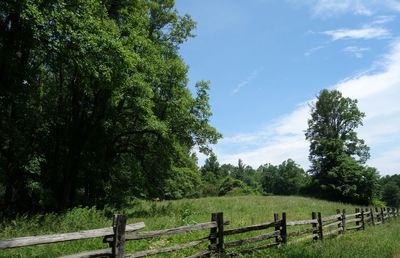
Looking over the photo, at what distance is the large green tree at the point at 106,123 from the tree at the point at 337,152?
39.8 m

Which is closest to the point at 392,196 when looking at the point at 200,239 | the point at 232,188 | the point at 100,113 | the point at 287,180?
the point at 287,180

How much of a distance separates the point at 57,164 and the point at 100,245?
1433 cm

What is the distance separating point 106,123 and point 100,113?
944 mm

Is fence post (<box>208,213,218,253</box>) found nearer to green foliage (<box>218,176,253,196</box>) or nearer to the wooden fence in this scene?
the wooden fence

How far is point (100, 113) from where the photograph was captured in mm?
25062

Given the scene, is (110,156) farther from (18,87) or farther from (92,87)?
(18,87)

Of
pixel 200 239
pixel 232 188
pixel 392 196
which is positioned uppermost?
pixel 232 188

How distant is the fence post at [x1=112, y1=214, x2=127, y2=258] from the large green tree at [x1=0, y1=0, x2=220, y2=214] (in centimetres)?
1092

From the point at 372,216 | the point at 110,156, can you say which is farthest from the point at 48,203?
the point at 372,216

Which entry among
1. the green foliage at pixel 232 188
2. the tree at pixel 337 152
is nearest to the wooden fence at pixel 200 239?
the tree at pixel 337 152

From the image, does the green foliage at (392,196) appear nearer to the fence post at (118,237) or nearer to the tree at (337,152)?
the tree at (337,152)

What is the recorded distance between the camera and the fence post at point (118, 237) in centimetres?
797

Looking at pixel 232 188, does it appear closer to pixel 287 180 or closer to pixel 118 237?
pixel 287 180

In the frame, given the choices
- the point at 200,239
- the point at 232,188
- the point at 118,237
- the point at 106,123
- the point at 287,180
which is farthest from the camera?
the point at 287,180
